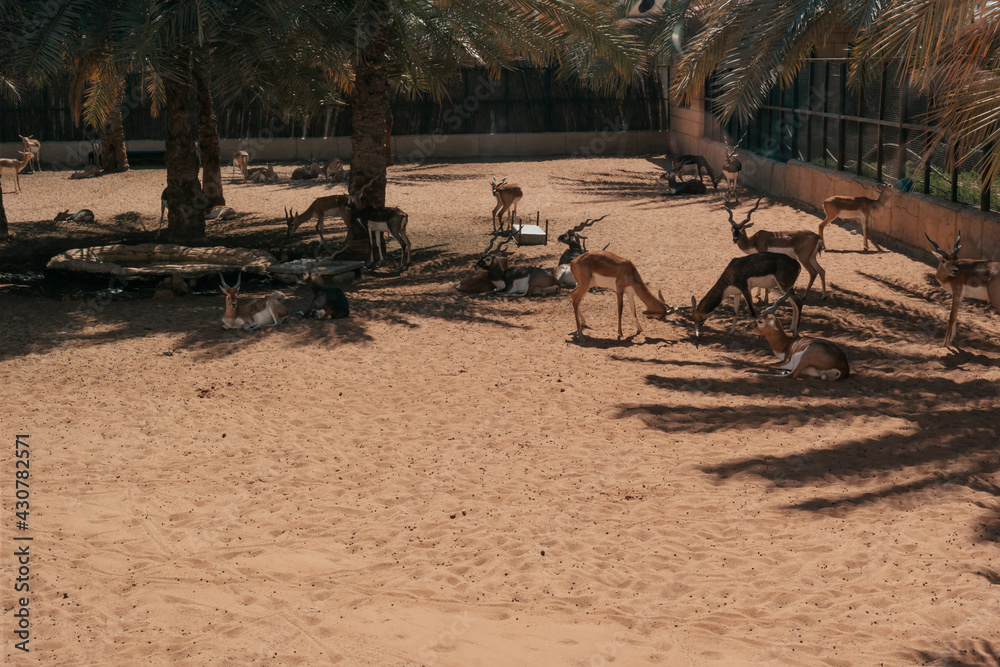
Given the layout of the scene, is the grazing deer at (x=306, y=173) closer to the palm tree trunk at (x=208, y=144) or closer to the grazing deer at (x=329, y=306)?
the palm tree trunk at (x=208, y=144)

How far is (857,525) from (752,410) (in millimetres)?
2509

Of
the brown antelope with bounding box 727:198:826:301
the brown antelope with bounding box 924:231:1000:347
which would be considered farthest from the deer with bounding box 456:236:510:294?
the brown antelope with bounding box 924:231:1000:347

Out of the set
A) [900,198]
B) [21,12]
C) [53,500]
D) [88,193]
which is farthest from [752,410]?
[88,193]

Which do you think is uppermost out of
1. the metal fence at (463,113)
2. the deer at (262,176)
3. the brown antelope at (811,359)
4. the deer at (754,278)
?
the metal fence at (463,113)

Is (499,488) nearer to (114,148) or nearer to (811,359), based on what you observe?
(811,359)

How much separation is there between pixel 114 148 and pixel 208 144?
1005 cm

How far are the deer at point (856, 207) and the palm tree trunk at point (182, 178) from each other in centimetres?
1137

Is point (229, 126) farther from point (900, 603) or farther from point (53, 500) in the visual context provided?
point (900, 603)

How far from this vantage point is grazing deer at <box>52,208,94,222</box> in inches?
868

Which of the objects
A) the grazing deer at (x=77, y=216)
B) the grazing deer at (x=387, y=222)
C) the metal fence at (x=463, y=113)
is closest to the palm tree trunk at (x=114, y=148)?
the metal fence at (x=463, y=113)

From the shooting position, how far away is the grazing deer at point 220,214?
73.1 ft

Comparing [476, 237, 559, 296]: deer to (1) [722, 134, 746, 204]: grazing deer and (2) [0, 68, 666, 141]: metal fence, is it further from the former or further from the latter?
(2) [0, 68, 666, 141]: metal fence

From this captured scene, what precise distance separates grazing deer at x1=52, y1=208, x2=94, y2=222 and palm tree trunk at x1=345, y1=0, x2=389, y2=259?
301 inches

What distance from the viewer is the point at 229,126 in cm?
3412
